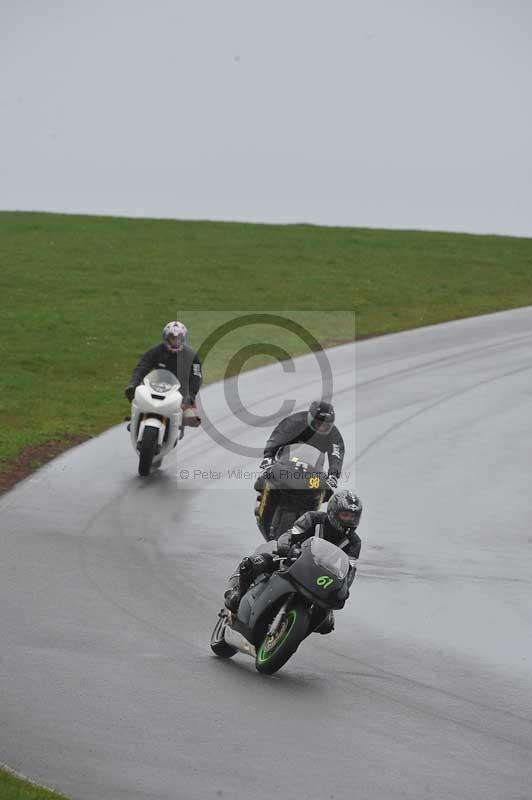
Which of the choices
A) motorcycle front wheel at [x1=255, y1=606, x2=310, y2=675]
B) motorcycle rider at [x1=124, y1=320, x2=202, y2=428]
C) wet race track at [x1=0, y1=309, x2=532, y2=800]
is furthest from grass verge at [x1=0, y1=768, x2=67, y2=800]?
motorcycle rider at [x1=124, y1=320, x2=202, y2=428]

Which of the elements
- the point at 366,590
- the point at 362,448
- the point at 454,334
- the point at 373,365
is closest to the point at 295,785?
the point at 366,590

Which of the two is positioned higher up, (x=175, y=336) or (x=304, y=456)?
(x=175, y=336)

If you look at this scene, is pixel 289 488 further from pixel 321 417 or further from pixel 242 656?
pixel 242 656

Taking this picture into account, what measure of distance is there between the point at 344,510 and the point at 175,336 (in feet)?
26.3

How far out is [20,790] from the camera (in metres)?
7.28

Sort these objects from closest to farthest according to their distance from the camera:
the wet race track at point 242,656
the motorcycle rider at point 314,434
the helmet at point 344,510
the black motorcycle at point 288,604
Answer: the wet race track at point 242,656, the black motorcycle at point 288,604, the helmet at point 344,510, the motorcycle rider at point 314,434

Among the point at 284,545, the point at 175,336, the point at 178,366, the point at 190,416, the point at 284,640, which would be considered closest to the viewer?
the point at 284,640

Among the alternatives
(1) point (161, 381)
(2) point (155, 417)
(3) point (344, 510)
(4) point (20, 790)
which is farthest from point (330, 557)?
(1) point (161, 381)

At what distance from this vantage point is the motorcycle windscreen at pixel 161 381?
18031 millimetres

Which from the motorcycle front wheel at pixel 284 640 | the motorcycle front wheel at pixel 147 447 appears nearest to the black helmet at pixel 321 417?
the motorcycle front wheel at pixel 284 640

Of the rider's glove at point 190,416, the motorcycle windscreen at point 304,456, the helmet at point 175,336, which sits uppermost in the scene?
the helmet at point 175,336

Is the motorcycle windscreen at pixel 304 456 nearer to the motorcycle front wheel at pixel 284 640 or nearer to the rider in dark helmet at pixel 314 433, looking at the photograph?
the rider in dark helmet at pixel 314 433

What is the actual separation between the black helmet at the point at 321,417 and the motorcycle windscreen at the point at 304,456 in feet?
1.71

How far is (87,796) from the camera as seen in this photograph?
7.56 meters
